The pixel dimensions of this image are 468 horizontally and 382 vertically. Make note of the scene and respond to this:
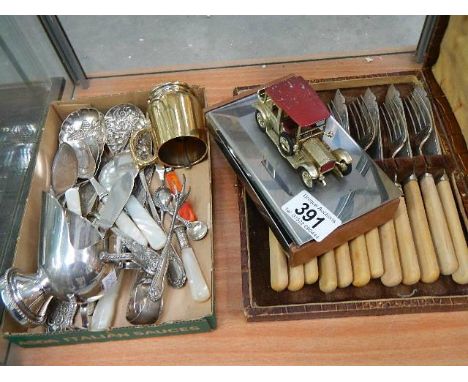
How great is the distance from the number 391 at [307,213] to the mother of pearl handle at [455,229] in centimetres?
19

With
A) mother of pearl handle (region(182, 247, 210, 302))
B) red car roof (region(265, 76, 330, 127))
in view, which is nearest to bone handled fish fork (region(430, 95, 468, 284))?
red car roof (region(265, 76, 330, 127))

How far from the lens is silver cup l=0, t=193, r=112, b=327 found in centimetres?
58

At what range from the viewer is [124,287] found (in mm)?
638

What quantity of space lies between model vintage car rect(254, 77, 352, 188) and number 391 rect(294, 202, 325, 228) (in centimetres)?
3

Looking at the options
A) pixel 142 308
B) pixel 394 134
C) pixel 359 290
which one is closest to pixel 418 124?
pixel 394 134

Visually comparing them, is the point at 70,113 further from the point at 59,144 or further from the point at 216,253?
the point at 216,253

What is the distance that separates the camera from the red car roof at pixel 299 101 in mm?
564

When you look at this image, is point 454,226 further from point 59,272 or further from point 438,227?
point 59,272

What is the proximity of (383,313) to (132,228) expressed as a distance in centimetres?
36

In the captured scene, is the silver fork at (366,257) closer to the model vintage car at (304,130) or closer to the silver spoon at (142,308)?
the model vintage car at (304,130)

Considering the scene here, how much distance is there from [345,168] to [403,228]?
0.38 ft

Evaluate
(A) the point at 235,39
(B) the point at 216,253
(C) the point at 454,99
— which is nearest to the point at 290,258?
(B) the point at 216,253

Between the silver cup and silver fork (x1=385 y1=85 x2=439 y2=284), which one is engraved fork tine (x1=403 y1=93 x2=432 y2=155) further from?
the silver cup

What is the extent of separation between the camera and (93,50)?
4.61 ft
